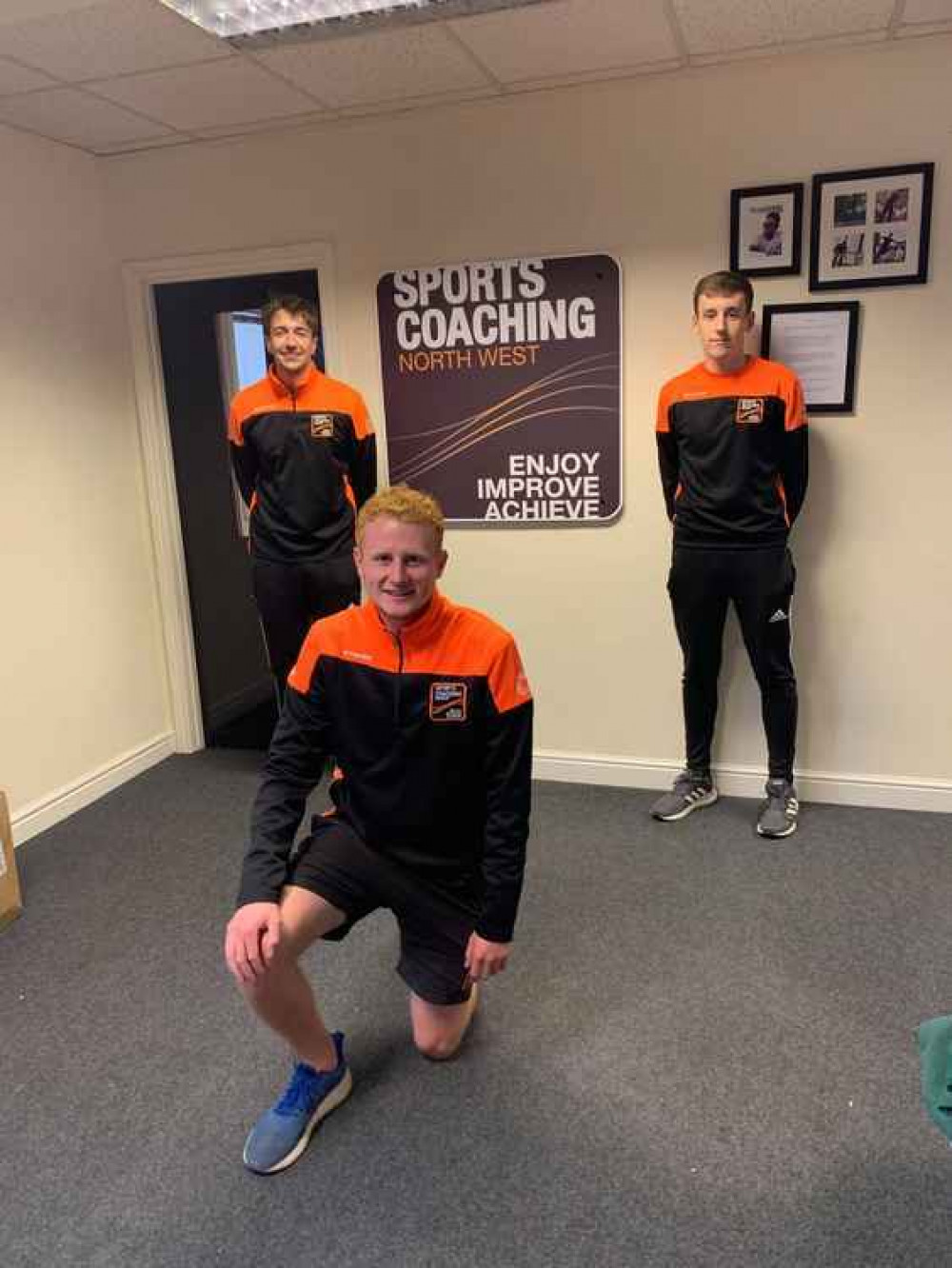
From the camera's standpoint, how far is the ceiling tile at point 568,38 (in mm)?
2311

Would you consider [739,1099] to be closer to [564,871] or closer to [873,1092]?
[873,1092]

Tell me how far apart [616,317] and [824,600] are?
112 cm

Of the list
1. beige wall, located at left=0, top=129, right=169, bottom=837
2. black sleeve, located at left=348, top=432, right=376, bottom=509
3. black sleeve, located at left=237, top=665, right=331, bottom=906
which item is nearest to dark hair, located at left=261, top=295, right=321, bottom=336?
black sleeve, located at left=348, top=432, right=376, bottom=509

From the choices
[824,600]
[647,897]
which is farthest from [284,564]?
[824,600]

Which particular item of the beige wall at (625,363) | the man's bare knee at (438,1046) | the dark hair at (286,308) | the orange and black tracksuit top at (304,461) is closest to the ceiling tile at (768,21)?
the beige wall at (625,363)

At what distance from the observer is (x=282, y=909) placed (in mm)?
1702

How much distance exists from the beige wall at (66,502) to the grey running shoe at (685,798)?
2.01m

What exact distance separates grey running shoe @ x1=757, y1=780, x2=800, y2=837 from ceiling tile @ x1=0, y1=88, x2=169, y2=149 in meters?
2.95

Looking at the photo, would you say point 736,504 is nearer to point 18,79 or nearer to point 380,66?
point 380,66

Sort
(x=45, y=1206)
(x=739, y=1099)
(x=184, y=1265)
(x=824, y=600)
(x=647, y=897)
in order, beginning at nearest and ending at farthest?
(x=184, y=1265) → (x=45, y=1206) → (x=739, y=1099) → (x=647, y=897) → (x=824, y=600)

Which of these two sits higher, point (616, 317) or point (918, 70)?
point (918, 70)

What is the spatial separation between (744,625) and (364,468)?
4.42 ft

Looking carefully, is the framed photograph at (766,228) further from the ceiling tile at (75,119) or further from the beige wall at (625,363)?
the ceiling tile at (75,119)

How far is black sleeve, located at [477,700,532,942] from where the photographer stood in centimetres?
168
